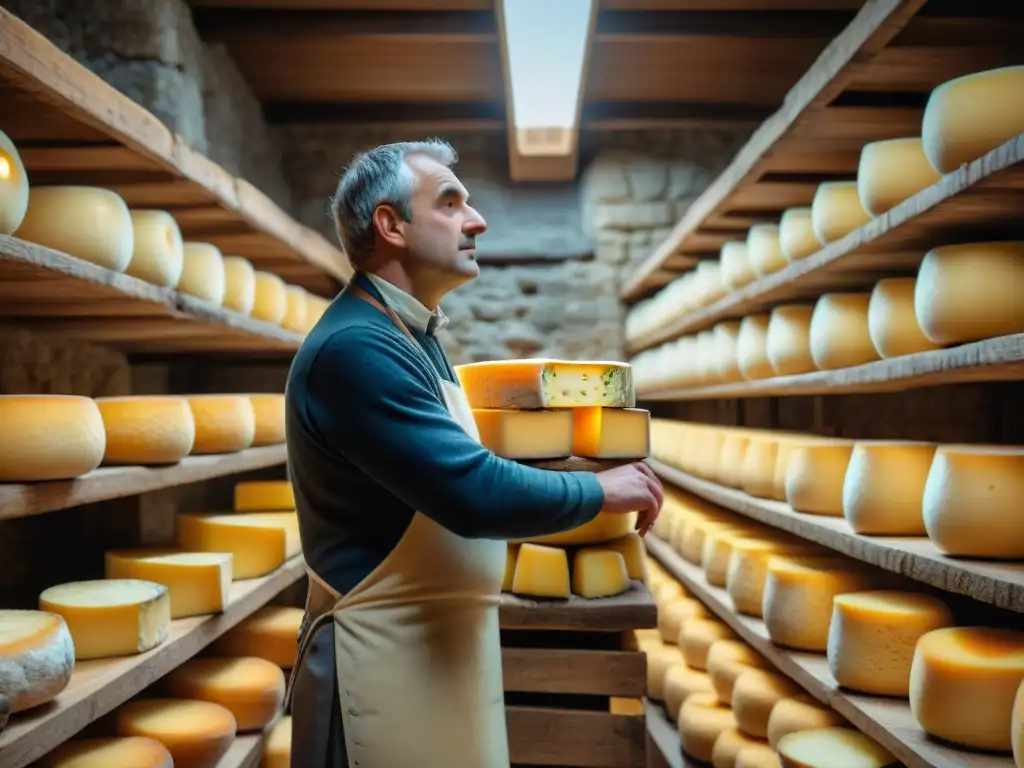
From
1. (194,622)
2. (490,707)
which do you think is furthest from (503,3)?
(490,707)

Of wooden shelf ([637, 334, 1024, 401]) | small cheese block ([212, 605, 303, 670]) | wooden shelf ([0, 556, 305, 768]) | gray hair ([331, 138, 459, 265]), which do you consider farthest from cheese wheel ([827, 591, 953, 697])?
small cheese block ([212, 605, 303, 670])

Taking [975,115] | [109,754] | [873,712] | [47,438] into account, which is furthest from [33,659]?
[975,115]

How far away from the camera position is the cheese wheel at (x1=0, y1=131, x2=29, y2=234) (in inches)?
60.1

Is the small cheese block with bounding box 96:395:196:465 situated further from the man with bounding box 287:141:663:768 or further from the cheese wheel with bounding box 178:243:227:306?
the man with bounding box 287:141:663:768

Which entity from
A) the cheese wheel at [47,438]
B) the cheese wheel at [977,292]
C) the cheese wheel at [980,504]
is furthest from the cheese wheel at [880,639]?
the cheese wheel at [47,438]

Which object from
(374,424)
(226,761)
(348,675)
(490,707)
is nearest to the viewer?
(374,424)

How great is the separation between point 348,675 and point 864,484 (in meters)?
1.09

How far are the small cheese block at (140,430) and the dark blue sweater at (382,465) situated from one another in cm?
72

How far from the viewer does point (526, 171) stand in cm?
496

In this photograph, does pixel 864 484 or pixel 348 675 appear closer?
pixel 348 675

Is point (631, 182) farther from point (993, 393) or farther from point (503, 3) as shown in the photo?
point (993, 393)

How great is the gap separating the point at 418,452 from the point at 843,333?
134cm

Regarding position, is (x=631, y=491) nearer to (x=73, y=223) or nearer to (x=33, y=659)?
(x=33, y=659)

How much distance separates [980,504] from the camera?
154cm
